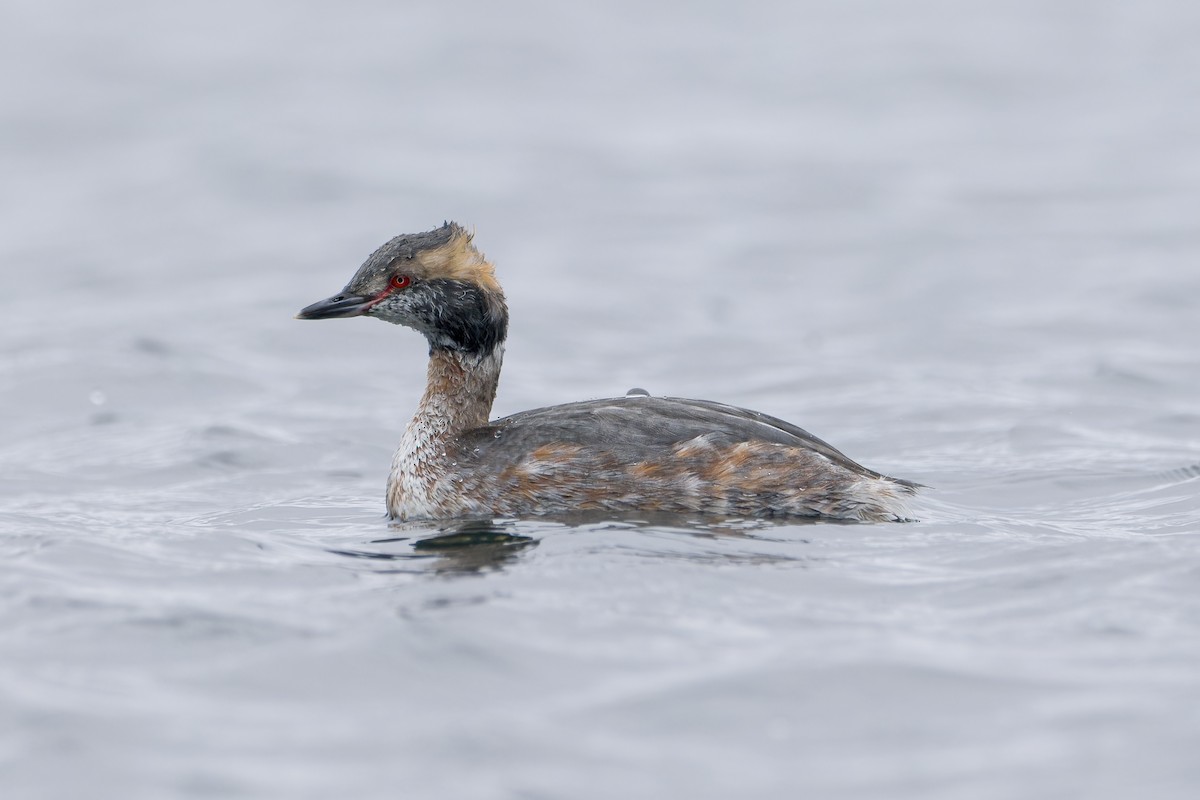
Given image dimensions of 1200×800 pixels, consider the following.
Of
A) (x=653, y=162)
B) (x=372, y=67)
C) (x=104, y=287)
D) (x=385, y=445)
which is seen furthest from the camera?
(x=372, y=67)

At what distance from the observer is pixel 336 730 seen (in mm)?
6234

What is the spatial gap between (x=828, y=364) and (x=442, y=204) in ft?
21.5

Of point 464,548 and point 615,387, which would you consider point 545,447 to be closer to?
point 464,548

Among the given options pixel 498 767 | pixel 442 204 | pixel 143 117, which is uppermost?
pixel 143 117

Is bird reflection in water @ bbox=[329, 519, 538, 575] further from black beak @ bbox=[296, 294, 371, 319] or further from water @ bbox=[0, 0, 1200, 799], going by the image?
black beak @ bbox=[296, 294, 371, 319]

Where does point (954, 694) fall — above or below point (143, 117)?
below

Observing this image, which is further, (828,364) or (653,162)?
(653,162)

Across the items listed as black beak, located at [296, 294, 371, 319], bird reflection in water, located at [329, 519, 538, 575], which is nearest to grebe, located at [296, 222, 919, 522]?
black beak, located at [296, 294, 371, 319]

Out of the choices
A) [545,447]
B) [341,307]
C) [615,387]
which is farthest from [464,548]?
[615,387]

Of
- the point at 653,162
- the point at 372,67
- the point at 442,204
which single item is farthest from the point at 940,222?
the point at 372,67

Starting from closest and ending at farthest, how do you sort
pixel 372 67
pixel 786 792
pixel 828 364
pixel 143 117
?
pixel 786 792
pixel 828 364
pixel 143 117
pixel 372 67

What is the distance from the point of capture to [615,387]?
1366 cm

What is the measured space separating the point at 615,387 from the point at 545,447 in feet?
15.7

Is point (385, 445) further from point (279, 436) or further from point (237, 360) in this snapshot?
point (237, 360)
